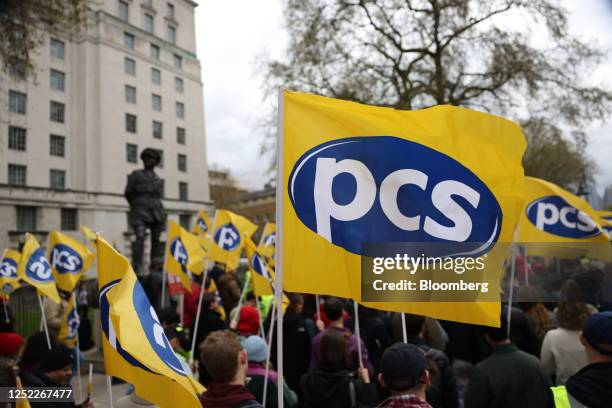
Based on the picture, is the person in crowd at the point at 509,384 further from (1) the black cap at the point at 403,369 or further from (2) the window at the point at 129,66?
(2) the window at the point at 129,66

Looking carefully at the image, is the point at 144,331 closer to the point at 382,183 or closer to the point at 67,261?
the point at 382,183

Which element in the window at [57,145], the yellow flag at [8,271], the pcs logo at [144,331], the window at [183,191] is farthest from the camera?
the window at [183,191]

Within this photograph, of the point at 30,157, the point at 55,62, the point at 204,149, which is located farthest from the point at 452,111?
the point at 204,149

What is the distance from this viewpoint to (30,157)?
113 ft

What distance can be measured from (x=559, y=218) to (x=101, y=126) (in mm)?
37008

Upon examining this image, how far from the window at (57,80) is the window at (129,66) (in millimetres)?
4909

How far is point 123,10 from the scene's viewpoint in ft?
133

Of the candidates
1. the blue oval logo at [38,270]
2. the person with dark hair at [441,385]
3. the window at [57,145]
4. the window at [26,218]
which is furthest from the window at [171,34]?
the person with dark hair at [441,385]

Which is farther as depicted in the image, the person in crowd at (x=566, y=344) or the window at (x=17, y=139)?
the window at (x=17, y=139)

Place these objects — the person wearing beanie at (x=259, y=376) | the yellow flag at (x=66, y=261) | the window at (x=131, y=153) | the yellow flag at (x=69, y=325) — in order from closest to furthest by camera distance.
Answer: the person wearing beanie at (x=259, y=376), the yellow flag at (x=69, y=325), the yellow flag at (x=66, y=261), the window at (x=131, y=153)

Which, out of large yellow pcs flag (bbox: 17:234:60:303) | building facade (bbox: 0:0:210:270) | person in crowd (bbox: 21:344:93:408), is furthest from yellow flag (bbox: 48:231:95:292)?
building facade (bbox: 0:0:210:270)

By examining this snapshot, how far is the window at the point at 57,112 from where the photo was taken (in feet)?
118

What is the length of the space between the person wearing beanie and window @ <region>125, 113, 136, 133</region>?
39090 millimetres

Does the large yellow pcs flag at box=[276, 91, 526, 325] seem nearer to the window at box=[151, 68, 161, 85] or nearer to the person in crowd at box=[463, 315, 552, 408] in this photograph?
the person in crowd at box=[463, 315, 552, 408]
